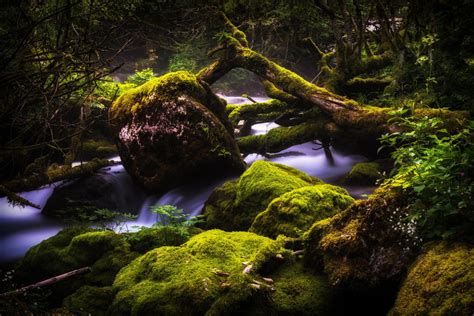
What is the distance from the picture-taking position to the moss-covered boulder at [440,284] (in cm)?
201

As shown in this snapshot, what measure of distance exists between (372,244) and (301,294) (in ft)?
2.43

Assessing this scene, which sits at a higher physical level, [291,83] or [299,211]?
[291,83]

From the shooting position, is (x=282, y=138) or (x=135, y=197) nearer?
(x=135, y=197)

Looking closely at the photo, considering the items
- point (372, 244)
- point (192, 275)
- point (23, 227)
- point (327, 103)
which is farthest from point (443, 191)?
point (23, 227)

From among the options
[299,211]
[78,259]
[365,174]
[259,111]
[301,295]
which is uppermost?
[259,111]

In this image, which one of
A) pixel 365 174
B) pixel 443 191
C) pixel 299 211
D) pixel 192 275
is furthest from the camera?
pixel 365 174

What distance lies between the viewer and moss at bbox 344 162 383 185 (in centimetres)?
730

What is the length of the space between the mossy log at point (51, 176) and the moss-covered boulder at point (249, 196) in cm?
281

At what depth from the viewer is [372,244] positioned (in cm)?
288

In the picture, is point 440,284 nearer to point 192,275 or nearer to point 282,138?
point 192,275

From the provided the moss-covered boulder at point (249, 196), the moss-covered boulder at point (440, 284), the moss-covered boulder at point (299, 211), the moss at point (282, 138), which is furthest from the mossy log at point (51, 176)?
the moss-covered boulder at point (440, 284)

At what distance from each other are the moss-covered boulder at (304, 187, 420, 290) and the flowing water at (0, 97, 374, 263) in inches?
143

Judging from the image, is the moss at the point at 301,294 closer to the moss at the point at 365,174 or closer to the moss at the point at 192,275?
the moss at the point at 192,275

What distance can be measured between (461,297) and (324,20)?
11754mm
